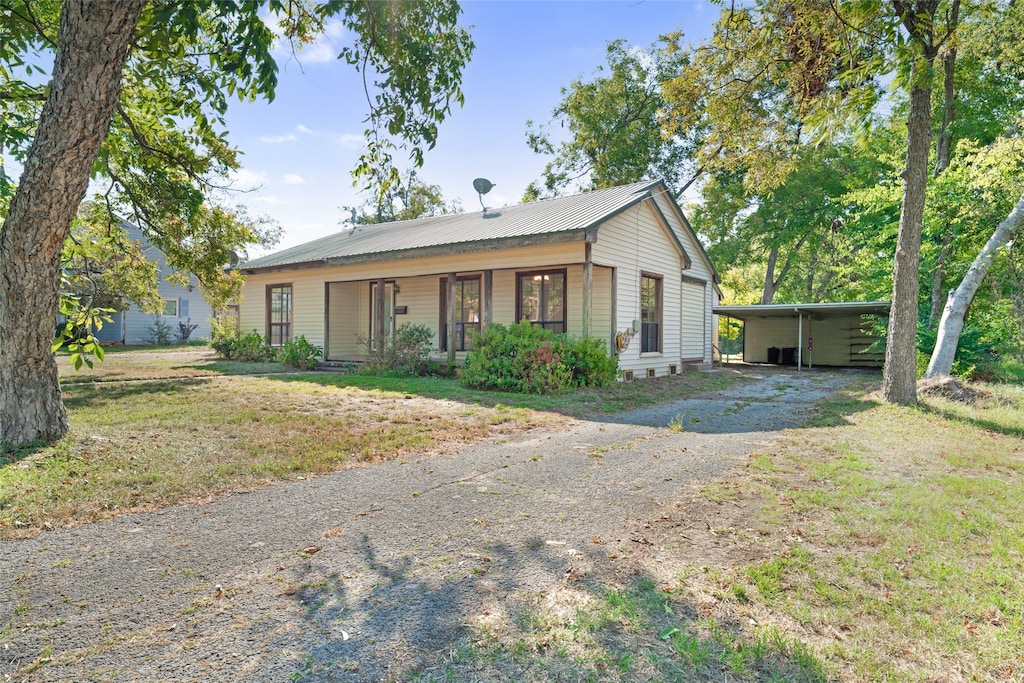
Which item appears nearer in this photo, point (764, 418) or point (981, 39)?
point (764, 418)

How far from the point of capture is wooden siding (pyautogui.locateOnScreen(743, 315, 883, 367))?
71.1 feet

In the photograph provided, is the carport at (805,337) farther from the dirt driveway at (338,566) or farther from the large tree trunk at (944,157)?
the dirt driveway at (338,566)

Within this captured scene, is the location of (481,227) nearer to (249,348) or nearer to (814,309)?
(249,348)

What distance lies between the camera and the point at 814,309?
18906 millimetres

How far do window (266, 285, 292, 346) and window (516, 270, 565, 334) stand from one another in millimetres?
8704

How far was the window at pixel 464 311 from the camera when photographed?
580 inches

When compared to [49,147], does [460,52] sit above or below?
above

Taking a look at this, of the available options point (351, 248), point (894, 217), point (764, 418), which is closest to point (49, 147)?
point (764, 418)

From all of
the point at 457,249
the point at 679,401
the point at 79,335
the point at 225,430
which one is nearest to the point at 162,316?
the point at 457,249

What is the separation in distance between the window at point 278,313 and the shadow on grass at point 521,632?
16.5m

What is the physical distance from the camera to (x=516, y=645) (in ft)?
7.43

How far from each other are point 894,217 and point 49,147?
64.6 feet

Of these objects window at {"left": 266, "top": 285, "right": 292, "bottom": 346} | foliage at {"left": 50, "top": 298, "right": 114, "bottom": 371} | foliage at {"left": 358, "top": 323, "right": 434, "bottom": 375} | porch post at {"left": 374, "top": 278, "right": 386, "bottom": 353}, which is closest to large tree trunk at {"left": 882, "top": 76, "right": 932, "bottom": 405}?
foliage at {"left": 358, "top": 323, "right": 434, "bottom": 375}

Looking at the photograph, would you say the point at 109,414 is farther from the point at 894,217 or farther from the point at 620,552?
the point at 894,217
